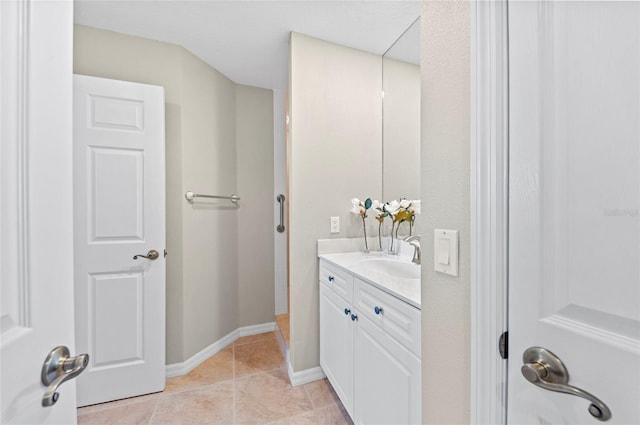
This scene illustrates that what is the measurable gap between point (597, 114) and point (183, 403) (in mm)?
2259

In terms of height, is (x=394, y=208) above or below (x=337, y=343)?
above

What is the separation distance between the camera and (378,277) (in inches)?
47.8

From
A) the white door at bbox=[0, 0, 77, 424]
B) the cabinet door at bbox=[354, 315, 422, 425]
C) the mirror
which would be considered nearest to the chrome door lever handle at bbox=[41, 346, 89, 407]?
the white door at bbox=[0, 0, 77, 424]

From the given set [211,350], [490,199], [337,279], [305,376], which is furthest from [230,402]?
[490,199]

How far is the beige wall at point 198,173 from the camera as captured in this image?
1.86m

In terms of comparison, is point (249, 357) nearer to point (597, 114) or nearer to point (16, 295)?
point (16, 295)

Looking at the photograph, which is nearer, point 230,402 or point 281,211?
point 230,402

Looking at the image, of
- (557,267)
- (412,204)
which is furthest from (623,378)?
(412,204)

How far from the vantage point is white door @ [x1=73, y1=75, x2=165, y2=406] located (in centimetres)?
162

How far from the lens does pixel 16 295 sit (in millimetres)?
418

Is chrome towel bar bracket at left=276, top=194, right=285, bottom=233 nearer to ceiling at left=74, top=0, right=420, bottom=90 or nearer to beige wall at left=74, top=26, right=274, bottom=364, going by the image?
beige wall at left=74, top=26, right=274, bottom=364

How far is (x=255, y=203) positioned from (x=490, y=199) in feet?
7.63

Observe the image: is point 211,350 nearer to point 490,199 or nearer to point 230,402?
point 230,402

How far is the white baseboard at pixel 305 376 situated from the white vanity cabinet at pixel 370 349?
0.16 meters
